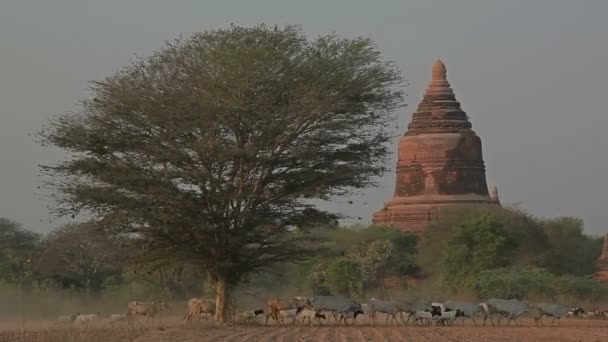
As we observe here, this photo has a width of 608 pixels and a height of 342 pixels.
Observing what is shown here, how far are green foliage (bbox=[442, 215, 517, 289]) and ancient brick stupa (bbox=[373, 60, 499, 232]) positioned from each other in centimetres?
1128

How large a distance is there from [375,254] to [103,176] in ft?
89.8

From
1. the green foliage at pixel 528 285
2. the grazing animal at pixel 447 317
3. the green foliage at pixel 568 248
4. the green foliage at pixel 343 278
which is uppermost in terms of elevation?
the green foliage at pixel 568 248

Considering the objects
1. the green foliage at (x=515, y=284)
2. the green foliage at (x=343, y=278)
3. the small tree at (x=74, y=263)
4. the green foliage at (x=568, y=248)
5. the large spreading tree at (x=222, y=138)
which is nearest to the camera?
the large spreading tree at (x=222, y=138)

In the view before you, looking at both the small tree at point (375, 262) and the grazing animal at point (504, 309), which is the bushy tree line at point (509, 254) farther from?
the grazing animal at point (504, 309)

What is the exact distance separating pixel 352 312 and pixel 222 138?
5911mm

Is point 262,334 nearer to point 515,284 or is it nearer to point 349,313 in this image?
point 349,313

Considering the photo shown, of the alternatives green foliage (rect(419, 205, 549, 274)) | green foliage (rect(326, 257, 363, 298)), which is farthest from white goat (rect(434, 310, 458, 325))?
green foliage (rect(419, 205, 549, 274))

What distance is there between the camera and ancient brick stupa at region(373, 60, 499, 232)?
60503 mm

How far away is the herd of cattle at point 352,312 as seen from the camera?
2730 cm

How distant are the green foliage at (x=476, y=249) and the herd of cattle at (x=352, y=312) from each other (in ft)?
48.6

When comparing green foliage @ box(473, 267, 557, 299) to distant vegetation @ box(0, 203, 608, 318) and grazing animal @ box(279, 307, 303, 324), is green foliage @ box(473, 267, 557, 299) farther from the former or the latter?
grazing animal @ box(279, 307, 303, 324)

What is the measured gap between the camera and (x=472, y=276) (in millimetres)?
44000

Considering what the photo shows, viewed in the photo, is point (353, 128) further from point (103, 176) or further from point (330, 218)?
point (103, 176)

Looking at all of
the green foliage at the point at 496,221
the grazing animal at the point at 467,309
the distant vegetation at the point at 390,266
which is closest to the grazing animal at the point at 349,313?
the grazing animal at the point at 467,309
